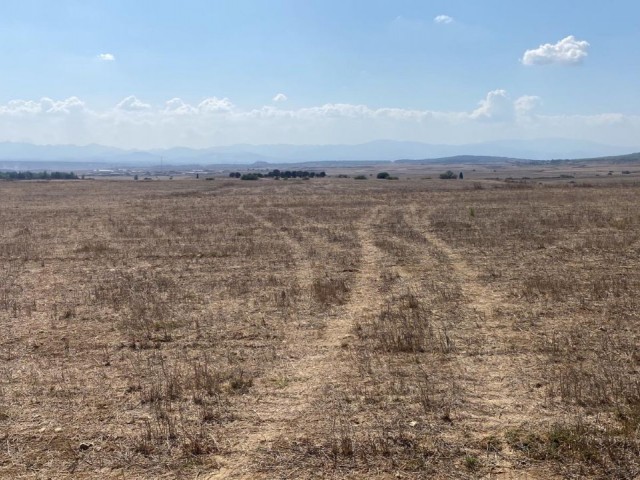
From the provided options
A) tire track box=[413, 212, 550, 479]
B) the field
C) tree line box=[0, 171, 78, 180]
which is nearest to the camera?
the field

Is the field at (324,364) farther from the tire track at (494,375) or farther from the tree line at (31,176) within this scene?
the tree line at (31,176)

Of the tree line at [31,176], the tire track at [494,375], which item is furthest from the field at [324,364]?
the tree line at [31,176]

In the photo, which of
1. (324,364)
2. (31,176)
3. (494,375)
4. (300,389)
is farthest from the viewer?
(31,176)

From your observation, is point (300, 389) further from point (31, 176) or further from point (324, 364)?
point (31, 176)

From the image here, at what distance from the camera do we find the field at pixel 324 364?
595 cm

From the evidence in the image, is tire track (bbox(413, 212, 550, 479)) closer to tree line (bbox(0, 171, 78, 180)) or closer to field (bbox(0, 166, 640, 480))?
field (bbox(0, 166, 640, 480))

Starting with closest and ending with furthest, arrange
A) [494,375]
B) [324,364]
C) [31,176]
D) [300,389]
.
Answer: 1. [300,389]
2. [494,375]
3. [324,364]
4. [31,176]

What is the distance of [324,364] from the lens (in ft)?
28.4

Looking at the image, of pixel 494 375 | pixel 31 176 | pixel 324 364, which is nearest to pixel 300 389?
pixel 324 364

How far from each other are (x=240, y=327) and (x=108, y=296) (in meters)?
4.43

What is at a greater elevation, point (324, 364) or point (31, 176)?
point (31, 176)

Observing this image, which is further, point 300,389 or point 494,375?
point 494,375

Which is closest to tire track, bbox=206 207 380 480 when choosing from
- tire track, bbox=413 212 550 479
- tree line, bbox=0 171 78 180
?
tire track, bbox=413 212 550 479

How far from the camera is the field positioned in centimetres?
595
